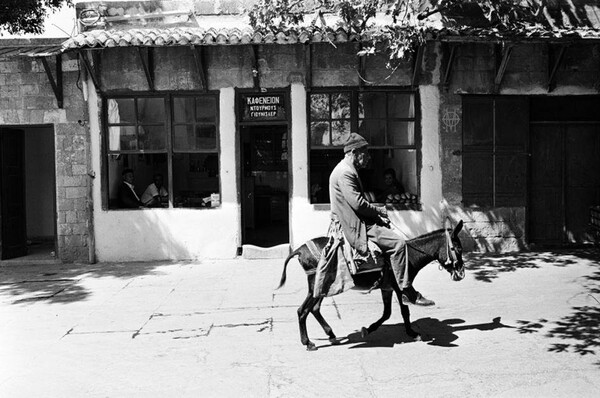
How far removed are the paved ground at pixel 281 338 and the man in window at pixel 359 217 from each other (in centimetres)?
90

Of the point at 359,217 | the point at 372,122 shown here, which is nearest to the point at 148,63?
the point at 372,122

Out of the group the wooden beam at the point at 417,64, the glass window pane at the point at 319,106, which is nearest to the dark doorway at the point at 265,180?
the glass window pane at the point at 319,106

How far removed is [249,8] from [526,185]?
603 centimetres

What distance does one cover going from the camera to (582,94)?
11562 millimetres

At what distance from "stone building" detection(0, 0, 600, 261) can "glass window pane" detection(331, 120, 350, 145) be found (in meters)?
0.03

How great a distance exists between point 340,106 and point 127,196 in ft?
14.2

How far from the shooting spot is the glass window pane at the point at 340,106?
1151cm

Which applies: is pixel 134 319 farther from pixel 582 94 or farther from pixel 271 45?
pixel 582 94

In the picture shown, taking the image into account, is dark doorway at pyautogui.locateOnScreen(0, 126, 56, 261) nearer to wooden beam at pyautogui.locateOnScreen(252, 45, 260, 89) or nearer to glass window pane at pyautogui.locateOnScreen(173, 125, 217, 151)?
glass window pane at pyautogui.locateOnScreen(173, 125, 217, 151)

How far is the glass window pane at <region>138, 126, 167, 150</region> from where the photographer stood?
11.6 m

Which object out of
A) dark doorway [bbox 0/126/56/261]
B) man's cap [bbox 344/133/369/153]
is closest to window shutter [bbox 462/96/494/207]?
man's cap [bbox 344/133/369/153]

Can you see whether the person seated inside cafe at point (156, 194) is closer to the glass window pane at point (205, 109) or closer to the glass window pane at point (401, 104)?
the glass window pane at point (205, 109)

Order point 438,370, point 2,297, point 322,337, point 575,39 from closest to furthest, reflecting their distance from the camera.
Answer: point 438,370
point 322,337
point 2,297
point 575,39

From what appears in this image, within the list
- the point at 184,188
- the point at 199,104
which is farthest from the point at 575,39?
the point at 184,188
